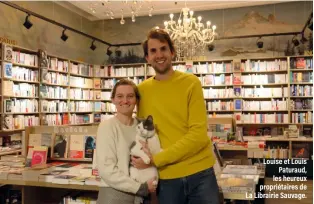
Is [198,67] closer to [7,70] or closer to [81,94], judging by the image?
[81,94]

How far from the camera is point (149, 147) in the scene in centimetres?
183

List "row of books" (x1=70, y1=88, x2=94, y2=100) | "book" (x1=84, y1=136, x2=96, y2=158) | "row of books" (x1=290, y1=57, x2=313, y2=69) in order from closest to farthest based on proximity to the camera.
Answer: "book" (x1=84, y1=136, x2=96, y2=158) → "row of books" (x1=290, y1=57, x2=313, y2=69) → "row of books" (x1=70, y1=88, x2=94, y2=100)

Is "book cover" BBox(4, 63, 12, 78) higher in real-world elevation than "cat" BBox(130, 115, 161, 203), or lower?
higher

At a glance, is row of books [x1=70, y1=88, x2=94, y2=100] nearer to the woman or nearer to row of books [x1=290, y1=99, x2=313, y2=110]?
row of books [x1=290, y1=99, x2=313, y2=110]

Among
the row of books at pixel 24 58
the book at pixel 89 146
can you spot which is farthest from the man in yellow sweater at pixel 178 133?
the row of books at pixel 24 58

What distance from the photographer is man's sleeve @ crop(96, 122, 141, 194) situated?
1792 mm

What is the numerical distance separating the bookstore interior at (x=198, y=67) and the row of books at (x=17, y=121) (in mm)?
20

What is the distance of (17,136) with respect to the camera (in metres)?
6.09

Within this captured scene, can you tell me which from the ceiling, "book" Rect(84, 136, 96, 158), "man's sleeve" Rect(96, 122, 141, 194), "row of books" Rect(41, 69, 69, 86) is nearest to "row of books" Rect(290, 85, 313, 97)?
the ceiling

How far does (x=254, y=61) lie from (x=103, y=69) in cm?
396

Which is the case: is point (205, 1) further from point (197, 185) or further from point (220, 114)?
point (197, 185)

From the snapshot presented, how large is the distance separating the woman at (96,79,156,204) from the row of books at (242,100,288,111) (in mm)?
6057

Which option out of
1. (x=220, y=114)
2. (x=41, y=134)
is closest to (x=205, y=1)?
(x=220, y=114)

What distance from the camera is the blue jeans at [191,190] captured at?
1781mm
